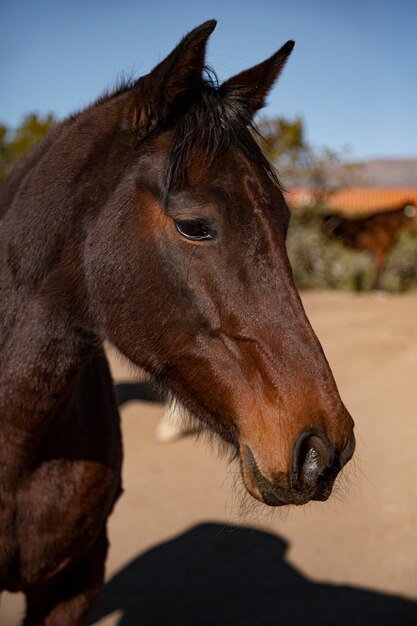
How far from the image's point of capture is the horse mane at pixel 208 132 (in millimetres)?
1945

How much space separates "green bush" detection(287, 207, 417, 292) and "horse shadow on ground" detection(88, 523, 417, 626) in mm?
11185

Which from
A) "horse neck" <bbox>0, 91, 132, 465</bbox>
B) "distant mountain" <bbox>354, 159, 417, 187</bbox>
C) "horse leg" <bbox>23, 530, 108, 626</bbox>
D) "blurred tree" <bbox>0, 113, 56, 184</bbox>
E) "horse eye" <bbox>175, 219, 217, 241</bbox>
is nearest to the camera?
"horse eye" <bbox>175, 219, 217, 241</bbox>

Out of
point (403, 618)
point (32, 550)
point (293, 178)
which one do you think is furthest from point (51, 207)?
point (293, 178)

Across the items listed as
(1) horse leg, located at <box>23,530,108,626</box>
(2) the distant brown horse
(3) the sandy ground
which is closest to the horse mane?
(3) the sandy ground

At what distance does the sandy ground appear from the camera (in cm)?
391

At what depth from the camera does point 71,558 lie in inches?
98.7

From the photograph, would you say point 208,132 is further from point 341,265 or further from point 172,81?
point 341,265

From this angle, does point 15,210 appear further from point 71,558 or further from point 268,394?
point 71,558

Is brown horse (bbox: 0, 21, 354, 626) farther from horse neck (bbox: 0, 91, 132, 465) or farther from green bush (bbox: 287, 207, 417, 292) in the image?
green bush (bbox: 287, 207, 417, 292)

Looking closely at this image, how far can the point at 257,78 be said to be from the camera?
7.34ft

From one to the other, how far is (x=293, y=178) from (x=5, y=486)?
17490mm

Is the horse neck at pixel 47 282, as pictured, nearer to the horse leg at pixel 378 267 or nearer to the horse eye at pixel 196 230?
the horse eye at pixel 196 230

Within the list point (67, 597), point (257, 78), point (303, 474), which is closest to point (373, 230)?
point (257, 78)

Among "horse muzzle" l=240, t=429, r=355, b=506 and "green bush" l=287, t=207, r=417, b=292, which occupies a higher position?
"horse muzzle" l=240, t=429, r=355, b=506
